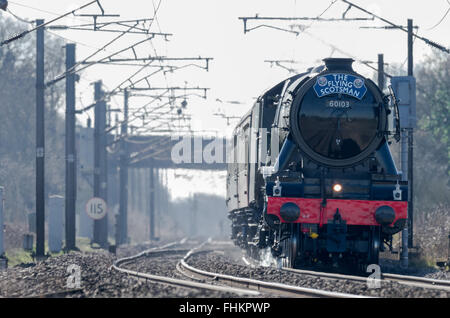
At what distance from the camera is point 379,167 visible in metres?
15.3

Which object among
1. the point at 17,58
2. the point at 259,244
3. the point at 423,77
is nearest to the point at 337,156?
the point at 259,244

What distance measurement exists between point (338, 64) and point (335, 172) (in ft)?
6.51

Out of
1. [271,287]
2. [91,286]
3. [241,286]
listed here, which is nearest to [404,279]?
[241,286]

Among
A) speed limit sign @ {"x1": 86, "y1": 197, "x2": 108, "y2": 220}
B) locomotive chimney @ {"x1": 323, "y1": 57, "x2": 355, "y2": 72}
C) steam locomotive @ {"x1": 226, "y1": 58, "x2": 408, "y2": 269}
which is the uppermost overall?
locomotive chimney @ {"x1": 323, "y1": 57, "x2": 355, "y2": 72}

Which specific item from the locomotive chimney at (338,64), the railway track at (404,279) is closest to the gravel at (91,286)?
the railway track at (404,279)

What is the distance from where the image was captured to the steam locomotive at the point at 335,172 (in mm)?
14633

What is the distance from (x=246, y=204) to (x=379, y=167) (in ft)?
Result: 12.1

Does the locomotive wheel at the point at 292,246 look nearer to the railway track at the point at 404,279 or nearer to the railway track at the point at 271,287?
the railway track at the point at 404,279

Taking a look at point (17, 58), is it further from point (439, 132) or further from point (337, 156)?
point (337, 156)

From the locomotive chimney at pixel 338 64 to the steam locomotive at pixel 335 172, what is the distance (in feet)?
0.06

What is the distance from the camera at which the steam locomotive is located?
1463 centimetres

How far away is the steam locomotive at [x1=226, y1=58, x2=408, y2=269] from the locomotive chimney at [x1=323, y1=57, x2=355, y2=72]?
0.7 inches
